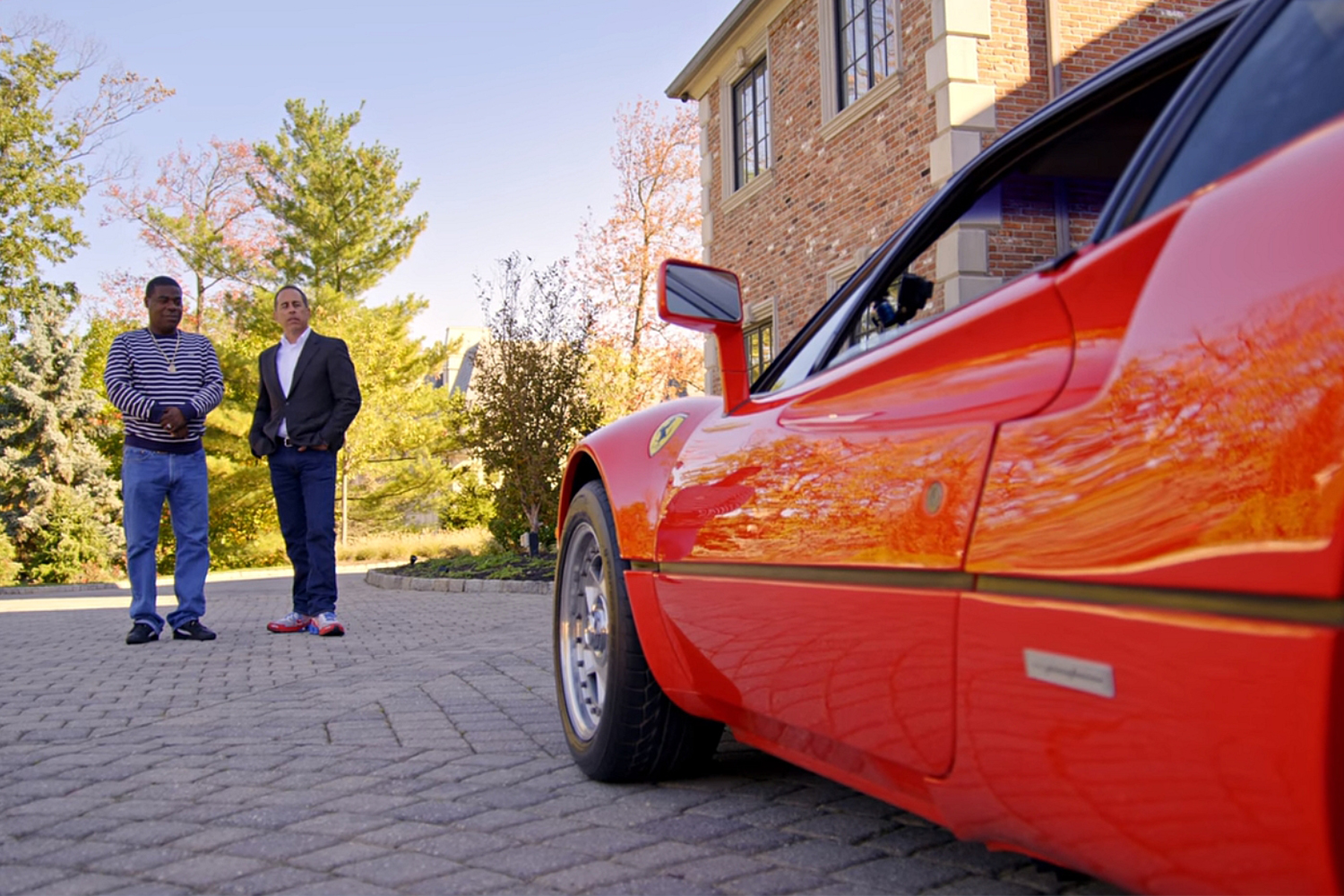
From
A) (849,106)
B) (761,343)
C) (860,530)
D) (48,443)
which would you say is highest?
(849,106)

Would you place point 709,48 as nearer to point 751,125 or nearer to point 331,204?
point 751,125

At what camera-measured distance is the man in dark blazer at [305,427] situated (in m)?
6.89

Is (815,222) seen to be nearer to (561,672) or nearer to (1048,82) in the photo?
(1048,82)

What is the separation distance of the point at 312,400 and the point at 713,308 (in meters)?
4.96

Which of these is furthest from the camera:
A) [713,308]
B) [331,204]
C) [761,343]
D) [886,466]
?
[331,204]

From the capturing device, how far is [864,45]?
13188 mm

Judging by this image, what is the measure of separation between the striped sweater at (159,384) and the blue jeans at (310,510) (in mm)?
554

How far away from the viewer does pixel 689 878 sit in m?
2.26

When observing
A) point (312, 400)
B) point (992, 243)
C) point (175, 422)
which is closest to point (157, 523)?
point (175, 422)

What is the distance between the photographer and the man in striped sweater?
6.80 m

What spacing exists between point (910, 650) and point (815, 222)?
1293cm

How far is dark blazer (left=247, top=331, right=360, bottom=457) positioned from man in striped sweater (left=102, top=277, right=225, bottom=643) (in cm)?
32

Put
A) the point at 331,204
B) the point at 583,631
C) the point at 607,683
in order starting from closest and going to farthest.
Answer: the point at 607,683 < the point at 583,631 < the point at 331,204

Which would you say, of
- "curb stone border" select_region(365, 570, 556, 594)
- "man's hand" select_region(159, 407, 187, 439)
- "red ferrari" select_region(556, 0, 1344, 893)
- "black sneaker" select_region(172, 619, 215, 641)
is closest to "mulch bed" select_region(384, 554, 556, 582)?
"curb stone border" select_region(365, 570, 556, 594)
